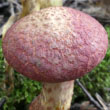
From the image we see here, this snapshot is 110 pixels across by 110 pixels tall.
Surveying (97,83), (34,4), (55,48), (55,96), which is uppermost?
(34,4)

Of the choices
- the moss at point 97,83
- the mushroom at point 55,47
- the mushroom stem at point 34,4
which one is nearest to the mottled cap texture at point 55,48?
the mushroom at point 55,47

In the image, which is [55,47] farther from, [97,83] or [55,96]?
[97,83]

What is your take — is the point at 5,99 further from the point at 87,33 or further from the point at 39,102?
the point at 87,33

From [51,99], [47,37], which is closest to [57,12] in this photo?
[47,37]

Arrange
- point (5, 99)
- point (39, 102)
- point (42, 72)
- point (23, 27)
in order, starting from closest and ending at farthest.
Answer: point (42, 72)
point (23, 27)
point (39, 102)
point (5, 99)

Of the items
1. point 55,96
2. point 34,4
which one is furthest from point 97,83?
point 34,4

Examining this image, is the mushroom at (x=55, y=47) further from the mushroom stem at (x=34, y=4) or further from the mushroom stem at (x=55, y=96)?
the mushroom stem at (x=34, y=4)
